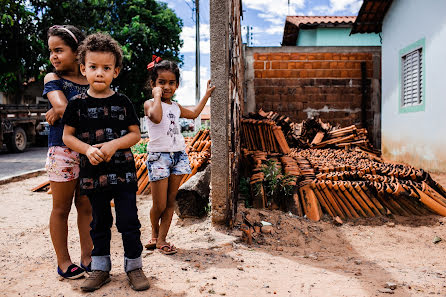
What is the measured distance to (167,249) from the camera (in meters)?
2.86

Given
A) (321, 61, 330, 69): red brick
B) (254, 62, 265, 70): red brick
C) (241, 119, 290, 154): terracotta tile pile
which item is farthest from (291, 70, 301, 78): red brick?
(241, 119, 290, 154): terracotta tile pile

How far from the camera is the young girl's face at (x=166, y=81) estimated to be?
9.56ft

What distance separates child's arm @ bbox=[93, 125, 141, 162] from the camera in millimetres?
2123

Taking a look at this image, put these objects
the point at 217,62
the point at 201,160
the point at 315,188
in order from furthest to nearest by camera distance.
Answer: the point at 201,160, the point at 315,188, the point at 217,62

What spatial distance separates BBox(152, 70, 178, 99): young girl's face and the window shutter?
21.2ft

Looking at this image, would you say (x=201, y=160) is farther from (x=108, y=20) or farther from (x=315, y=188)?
(x=108, y=20)

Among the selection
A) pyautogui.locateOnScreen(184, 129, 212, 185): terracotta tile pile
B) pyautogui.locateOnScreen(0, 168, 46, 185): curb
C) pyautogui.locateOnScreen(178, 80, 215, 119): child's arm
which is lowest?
pyautogui.locateOnScreen(0, 168, 46, 185): curb

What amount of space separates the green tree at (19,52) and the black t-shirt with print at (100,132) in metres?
15.3

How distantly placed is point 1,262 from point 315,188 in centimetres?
352

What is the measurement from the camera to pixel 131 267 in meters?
2.29

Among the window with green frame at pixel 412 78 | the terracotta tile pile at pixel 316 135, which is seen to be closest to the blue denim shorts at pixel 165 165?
the terracotta tile pile at pixel 316 135

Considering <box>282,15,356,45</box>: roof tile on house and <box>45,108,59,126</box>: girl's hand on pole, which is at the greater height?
<box>282,15,356,45</box>: roof tile on house

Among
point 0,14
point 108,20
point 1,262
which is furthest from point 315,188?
point 108,20

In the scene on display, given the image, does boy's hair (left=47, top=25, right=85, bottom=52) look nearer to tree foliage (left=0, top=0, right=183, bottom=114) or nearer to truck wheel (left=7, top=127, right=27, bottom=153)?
truck wheel (left=7, top=127, right=27, bottom=153)
